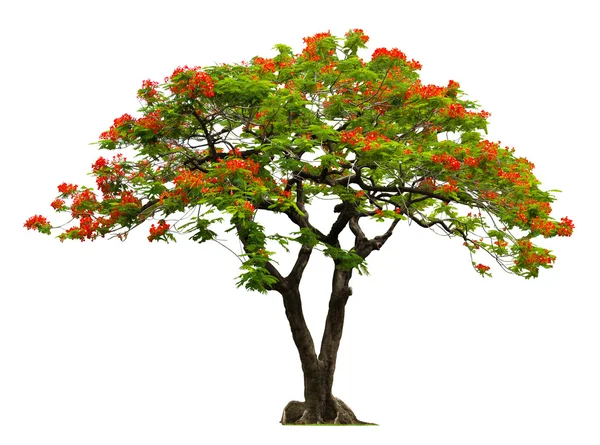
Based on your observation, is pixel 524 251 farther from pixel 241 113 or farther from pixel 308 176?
pixel 241 113

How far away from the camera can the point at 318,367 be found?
45.9 ft

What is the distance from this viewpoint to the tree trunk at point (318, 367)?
45.6ft

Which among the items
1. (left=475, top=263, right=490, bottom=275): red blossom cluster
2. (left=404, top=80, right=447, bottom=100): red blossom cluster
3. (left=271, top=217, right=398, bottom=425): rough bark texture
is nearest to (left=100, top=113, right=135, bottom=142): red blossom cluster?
(left=271, top=217, right=398, bottom=425): rough bark texture

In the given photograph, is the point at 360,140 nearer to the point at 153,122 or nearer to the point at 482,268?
the point at 153,122

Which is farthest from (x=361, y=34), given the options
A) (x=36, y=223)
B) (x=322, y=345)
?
(x=36, y=223)

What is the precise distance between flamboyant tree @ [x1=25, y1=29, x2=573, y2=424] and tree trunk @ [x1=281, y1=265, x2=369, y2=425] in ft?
0.13

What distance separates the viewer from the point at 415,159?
40.5ft

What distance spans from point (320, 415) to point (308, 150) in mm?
4755

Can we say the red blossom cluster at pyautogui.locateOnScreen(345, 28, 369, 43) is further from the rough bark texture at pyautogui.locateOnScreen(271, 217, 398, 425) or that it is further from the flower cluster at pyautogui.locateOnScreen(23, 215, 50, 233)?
the flower cluster at pyautogui.locateOnScreen(23, 215, 50, 233)

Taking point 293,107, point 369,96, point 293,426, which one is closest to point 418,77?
point 369,96

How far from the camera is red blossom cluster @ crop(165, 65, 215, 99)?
37.7 ft

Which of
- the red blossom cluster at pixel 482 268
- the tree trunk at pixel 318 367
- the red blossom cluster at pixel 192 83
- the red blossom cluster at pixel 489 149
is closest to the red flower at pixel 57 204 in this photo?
the red blossom cluster at pixel 192 83

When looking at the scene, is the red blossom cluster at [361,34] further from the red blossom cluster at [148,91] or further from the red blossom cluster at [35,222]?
the red blossom cluster at [35,222]

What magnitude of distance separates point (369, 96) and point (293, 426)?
5.60 m
